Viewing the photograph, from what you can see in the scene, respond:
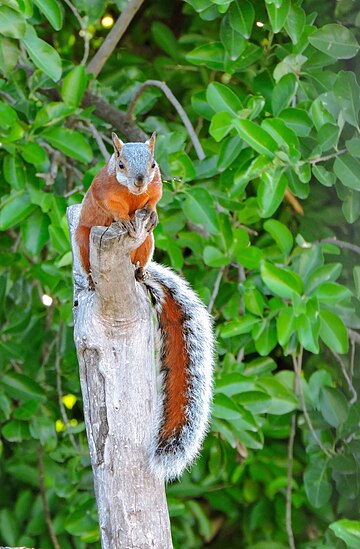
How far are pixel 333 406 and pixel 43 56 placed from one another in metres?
0.99

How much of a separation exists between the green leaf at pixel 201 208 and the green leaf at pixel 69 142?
0.22m

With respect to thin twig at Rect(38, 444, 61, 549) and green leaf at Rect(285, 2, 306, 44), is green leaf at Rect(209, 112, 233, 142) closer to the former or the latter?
green leaf at Rect(285, 2, 306, 44)

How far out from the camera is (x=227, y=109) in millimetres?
2145

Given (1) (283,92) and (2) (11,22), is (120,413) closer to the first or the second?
(2) (11,22)

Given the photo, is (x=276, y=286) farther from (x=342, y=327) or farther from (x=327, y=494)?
(x=327, y=494)

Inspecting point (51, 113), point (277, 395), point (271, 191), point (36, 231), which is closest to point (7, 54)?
point (51, 113)

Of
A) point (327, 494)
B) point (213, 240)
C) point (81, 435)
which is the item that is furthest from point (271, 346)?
point (81, 435)

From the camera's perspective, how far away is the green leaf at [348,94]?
204cm

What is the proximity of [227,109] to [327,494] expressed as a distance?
90 centimetres

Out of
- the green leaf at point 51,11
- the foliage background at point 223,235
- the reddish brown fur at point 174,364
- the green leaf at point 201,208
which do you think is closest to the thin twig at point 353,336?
the foliage background at point 223,235

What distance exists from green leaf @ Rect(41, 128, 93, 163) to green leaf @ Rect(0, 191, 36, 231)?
0.12 m

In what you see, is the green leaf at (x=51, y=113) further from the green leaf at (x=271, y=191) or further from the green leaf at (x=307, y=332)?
the green leaf at (x=307, y=332)

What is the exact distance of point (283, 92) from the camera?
2168mm

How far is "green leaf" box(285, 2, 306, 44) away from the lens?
215 centimetres
